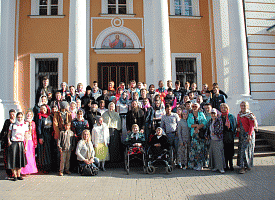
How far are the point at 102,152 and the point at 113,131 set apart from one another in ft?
2.23

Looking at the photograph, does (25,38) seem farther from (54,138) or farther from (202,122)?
(202,122)

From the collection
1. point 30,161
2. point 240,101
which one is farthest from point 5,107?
point 240,101

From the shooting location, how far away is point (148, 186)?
4.87 meters

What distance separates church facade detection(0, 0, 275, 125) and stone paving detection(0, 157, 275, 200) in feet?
17.1

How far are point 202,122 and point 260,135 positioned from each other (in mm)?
3479

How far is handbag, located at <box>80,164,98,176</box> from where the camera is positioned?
228 inches

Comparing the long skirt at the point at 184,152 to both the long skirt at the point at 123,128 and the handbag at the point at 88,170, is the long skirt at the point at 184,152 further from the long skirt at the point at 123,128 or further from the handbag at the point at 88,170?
the handbag at the point at 88,170

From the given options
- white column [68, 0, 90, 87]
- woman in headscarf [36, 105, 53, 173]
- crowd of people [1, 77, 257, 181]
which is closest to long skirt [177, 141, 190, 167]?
crowd of people [1, 77, 257, 181]

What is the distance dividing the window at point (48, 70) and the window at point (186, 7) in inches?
278

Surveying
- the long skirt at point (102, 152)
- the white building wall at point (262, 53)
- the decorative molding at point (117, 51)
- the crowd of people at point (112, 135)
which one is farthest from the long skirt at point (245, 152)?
the decorative molding at point (117, 51)

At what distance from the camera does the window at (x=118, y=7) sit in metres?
12.5

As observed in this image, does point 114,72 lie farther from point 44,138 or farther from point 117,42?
point 44,138

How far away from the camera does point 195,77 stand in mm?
12875

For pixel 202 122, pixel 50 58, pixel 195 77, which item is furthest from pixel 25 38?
pixel 202 122
